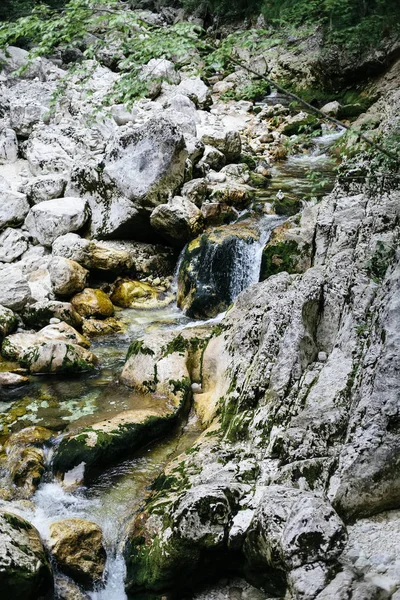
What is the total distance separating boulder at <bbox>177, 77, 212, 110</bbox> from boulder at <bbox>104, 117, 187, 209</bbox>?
8384 mm

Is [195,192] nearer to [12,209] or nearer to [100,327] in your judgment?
[100,327]

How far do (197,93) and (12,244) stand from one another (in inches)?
460

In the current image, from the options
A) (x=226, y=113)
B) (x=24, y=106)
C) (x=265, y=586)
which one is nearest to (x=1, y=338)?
(x=265, y=586)

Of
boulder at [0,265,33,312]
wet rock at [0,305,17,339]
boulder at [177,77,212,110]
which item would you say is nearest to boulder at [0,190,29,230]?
boulder at [0,265,33,312]

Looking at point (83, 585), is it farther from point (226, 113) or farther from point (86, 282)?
point (226, 113)

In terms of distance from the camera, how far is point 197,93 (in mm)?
20844

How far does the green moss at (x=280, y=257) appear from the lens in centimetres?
1013

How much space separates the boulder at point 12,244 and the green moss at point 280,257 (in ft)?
20.3

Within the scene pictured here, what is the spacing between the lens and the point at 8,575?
4520 mm

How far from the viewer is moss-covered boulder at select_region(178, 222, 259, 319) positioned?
1102 centimetres

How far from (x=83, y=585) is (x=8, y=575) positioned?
0.92 metres

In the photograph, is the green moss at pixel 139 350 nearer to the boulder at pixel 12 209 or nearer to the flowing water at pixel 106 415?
the flowing water at pixel 106 415

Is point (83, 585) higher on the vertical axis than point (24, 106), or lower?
lower

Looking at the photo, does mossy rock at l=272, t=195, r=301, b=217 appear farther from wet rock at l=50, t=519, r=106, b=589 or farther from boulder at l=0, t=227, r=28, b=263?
wet rock at l=50, t=519, r=106, b=589
